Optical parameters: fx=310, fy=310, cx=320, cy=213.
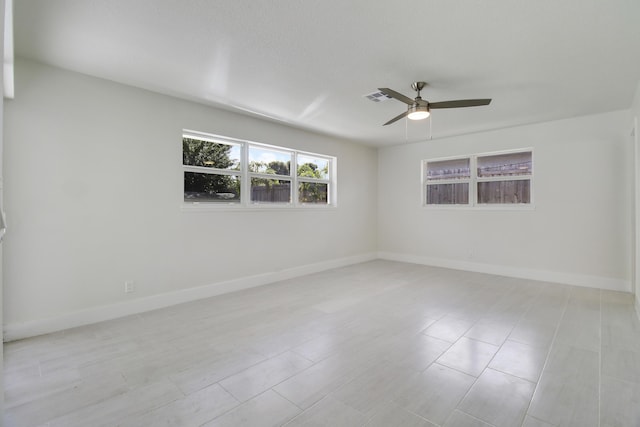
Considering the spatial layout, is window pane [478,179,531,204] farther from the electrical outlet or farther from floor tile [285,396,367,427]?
the electrical outlet

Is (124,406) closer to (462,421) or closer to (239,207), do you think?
(462,421)

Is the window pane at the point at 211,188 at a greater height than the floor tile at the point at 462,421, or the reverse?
the window pane at the point at 211,188

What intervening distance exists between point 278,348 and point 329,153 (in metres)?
4.12

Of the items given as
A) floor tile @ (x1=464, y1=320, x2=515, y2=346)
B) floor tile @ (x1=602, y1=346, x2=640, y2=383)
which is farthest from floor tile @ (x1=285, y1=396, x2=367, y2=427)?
floor tile @ (x1=602, y1=346, x2=640, y2=383)

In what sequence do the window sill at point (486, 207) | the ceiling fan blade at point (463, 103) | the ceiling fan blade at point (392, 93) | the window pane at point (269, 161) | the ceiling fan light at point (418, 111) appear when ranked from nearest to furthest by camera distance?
1. the ceiling fan blade at point (392, 93)
2. the ceiling fan blade at point (463, 103)
3. the ceiling fan light at point (418, 111)
4. the window pane at point (269, 161)
5. the window sill at point (486, 207)

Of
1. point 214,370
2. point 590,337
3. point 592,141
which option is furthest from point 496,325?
point 592,141

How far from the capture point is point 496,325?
125 inches

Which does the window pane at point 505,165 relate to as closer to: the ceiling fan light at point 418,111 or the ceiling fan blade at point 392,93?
the ceiling fan light at point 418,111

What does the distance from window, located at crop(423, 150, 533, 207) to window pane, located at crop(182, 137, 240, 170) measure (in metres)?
3.98

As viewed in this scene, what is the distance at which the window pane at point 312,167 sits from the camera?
223 inches

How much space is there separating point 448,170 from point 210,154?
14.9 ft

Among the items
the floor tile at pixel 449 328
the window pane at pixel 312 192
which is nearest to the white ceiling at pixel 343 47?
the window pane at pixel 312 192

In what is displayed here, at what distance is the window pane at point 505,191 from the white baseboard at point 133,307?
12.0 feet

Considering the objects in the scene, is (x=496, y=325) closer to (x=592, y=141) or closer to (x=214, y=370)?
(x=214, y=370)
